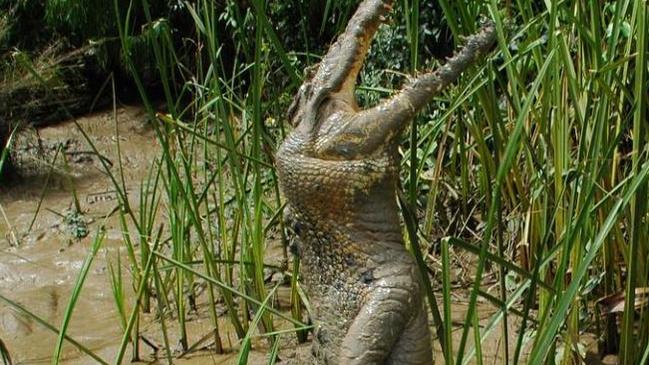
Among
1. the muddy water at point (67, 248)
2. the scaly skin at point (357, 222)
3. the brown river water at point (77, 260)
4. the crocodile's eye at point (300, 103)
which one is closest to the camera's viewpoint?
the scaly skin at point (357, 222)

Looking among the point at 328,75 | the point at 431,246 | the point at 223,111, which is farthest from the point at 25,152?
the point at 328,75

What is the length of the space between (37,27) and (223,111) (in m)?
6.75

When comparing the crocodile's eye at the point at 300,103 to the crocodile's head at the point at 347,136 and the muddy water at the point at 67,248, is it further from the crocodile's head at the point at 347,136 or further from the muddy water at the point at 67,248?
the muddy water at the point at 67,248

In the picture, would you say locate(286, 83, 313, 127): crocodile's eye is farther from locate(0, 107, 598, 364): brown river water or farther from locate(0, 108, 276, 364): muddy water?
locate(0, 108, 276, 364): muddy water

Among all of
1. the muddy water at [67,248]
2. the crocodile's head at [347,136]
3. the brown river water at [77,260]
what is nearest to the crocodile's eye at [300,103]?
the crocodile's head at [347,136]

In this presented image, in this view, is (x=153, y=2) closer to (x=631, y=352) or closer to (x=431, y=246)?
(x=431, y=246)

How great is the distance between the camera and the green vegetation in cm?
242

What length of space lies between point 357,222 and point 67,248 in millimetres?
4274

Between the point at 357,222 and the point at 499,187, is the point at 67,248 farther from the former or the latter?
the point at 499,187

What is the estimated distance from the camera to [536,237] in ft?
12.4

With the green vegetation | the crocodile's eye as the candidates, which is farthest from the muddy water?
the crocodile's eye

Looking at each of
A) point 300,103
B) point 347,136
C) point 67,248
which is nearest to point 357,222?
point 347,136

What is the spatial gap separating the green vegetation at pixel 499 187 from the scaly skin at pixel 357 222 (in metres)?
0.08

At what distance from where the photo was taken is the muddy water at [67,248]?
465cm
